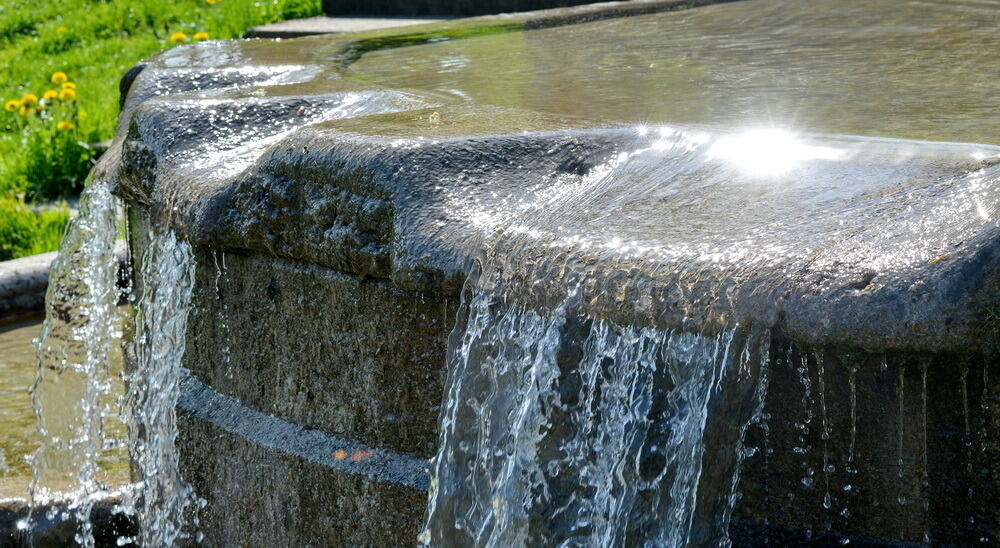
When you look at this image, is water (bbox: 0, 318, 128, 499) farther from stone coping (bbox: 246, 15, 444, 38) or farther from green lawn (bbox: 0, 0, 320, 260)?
stone coping (bbox: 246, 15, 444, 38)

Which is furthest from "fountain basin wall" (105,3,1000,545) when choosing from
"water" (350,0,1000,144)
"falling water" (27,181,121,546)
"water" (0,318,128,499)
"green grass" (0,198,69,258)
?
"green grass" (0,198,69,258)


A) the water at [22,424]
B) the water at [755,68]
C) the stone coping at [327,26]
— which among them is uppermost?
the stone coping at [327,26]

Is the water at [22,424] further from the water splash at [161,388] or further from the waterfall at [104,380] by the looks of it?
the water splash at [161,388]

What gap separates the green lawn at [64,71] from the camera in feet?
20.8

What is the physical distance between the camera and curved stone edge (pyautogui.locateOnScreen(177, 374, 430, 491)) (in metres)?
2.29

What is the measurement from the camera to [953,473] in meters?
1.73

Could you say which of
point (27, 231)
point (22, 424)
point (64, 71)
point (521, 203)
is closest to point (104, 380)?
point (22, 424)

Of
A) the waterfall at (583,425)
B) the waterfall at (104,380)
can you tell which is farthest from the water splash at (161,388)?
the waterfall at (583,425)

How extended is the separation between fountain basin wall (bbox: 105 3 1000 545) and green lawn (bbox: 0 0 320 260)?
128 inches

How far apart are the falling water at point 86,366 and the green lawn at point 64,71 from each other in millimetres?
2027

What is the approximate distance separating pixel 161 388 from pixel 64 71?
23.8ft

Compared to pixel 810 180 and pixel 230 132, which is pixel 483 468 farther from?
pixel 230 132

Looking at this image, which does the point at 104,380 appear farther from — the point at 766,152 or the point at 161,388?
the point at 766,152

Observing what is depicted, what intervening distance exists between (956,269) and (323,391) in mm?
1302
